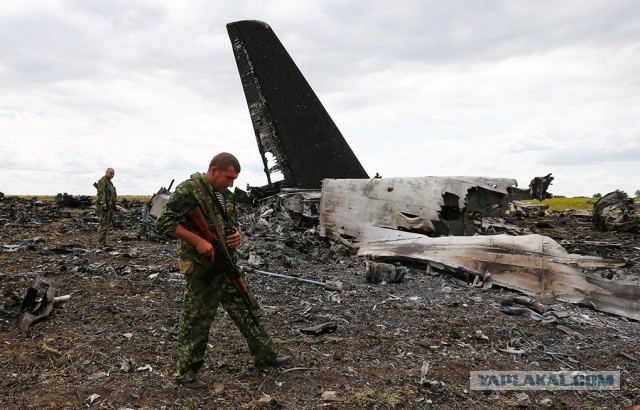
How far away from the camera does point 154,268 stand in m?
8.66

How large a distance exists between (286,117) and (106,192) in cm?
530

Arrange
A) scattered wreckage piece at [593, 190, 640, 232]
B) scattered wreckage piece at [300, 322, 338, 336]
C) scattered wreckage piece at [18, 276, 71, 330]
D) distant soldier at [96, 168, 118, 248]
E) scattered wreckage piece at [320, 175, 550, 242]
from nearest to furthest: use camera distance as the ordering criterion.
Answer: scattered wreckage piece at [300, 322, 338, 336] → scattered wreckage piece at [18, 276, 71, 330] → scattered wreckage piece at [320, 175, 550, 242] → distant soldier at [96, 168, 118, 248] → scattered wreckage piece at [593, 190, 640, 232]

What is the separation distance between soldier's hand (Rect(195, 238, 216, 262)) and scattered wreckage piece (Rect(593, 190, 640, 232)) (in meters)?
15.0

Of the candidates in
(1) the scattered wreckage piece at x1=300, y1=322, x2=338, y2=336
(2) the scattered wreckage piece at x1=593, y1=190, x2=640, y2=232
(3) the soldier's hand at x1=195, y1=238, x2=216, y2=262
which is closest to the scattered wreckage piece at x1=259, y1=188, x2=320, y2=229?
(1) the scattered wreckage piece at x1=300, y1=322, x2=338, y2=336

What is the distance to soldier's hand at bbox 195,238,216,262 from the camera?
134 inches

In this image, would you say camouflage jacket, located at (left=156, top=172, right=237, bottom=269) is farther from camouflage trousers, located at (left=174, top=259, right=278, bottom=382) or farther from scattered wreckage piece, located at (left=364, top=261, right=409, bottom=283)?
scattered wreckage piece, located at (left=364, top=261, right=409, bottom=283)

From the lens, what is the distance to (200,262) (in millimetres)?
3596

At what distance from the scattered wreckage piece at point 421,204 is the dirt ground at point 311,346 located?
1434 millimetres

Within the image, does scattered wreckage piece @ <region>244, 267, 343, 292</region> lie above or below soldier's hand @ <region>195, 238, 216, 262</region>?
below

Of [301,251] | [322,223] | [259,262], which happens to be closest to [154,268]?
[259,262]

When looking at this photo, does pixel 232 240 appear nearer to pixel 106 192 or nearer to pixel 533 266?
pixel 533 266

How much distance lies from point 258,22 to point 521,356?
1257cm

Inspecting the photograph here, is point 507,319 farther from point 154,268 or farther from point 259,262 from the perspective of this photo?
point 154,268

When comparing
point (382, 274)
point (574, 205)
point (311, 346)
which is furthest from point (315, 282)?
point (574, 205)
